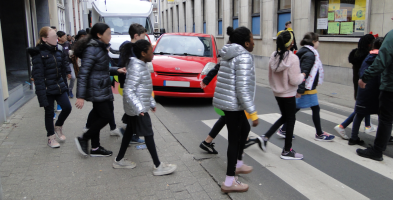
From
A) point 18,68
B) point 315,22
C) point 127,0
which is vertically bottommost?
point 18,68

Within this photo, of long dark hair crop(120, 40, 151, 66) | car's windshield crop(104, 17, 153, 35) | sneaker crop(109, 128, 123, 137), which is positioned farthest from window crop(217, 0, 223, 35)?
long dark hair crop(120, 40, 151, 66)

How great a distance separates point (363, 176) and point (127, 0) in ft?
44.5

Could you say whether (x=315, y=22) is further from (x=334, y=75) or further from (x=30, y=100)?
(x=30, y=100)

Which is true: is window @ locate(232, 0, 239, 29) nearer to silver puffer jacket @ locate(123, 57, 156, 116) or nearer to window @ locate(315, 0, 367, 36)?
window @ locate(315, 0, 367, 36)

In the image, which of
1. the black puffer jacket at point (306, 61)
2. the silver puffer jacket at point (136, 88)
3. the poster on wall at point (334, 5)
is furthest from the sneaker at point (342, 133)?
the poster on wall at point (334, 5)

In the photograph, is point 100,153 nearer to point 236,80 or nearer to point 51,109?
point 51,109

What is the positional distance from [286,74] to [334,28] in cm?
876

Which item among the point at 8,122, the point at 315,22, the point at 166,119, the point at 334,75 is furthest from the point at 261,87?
the point at 8,122

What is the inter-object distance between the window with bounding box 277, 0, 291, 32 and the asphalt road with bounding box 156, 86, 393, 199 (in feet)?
32.6

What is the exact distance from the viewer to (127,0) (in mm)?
15375

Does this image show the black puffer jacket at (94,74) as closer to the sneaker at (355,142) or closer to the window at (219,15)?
the sneaker at (355,142)

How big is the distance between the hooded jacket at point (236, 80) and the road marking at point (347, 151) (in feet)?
6.94

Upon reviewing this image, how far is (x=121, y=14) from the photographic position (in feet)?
48.6

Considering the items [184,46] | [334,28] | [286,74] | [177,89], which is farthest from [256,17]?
[286,74]
